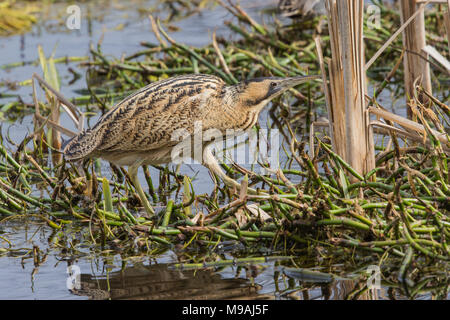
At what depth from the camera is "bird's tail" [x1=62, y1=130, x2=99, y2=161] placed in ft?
15.8

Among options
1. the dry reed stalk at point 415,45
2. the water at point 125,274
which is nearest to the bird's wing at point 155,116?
the water at point 125,274

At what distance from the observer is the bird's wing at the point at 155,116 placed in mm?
4730

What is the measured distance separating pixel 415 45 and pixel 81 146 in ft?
6.98

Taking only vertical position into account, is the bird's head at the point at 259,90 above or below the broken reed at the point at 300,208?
above

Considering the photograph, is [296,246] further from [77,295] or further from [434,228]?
[77,295]

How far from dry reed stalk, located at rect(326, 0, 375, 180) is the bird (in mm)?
3501

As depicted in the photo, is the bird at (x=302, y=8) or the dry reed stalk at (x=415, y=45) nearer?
the dry reed stalk at (x=415, y=45)

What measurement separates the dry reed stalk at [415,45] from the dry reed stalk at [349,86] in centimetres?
81

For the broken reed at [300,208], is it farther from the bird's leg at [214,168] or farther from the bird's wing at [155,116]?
the bird's wing at [155,116]

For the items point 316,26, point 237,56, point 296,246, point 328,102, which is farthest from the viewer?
point 316,26

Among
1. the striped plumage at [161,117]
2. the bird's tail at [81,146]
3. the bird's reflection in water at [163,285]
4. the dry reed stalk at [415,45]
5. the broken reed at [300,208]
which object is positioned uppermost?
the dry reed stalk at [415,45]

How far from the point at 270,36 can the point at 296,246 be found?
3.95 metres

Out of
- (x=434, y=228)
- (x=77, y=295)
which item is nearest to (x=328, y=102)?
(x=434, y=228)

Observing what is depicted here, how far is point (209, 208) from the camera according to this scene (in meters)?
4.51
